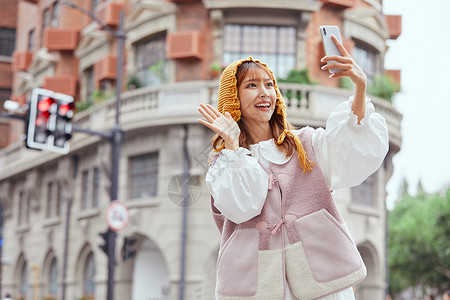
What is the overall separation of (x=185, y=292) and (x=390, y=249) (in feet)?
77.8

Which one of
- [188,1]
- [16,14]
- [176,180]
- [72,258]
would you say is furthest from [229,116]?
[16,14]

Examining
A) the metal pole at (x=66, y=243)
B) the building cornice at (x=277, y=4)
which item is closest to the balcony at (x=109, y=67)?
the metal pole at (x=66, y=243)

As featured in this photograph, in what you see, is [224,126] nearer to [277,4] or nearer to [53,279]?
→ [277,4]

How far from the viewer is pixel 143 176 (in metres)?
22.1

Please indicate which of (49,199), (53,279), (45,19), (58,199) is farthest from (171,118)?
(45,19)

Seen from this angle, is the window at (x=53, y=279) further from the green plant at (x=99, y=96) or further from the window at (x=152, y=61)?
the window at (x=152, y=61)

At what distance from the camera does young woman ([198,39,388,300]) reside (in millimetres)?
2953

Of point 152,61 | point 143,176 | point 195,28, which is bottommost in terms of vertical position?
point 143,176

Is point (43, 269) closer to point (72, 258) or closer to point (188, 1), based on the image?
point (72, 258)

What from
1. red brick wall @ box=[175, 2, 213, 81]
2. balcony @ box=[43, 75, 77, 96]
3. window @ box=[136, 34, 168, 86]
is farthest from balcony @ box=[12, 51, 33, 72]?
red brick wall @ box=[175, 2, 213, 81]

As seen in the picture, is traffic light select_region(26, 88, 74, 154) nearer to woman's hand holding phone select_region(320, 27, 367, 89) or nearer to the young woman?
the young woman

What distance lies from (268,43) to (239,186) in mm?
18674

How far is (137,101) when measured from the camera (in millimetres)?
21438

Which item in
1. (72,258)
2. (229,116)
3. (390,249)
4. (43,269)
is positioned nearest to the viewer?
(229,116)
